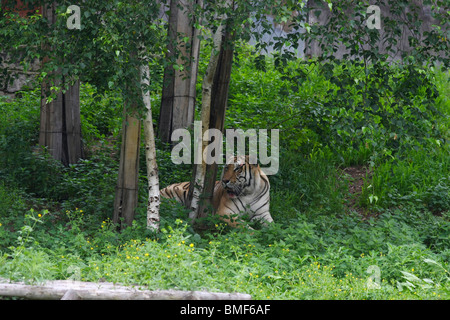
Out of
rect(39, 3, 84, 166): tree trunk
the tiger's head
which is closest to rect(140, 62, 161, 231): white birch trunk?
the tiger's head

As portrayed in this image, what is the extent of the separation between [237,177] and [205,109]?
1.04 m

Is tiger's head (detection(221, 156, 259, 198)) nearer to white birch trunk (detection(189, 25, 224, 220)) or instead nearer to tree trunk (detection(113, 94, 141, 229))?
white birch trunk (detection(189, 25, 224, 220))

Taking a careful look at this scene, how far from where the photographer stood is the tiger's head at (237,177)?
26.7 ft

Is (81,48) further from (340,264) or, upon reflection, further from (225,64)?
(340,264)

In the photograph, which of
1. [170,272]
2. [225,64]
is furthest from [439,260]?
[225,64]

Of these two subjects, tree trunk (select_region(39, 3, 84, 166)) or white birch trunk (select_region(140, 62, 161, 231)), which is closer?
white birch trunk (select_region(140, 62, 161, 231))

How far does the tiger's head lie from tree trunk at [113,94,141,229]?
4.03ft

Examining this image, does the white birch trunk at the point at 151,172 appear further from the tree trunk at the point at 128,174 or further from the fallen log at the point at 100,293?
the fallen log at the point at 100,293

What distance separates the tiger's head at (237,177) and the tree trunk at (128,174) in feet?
4.03

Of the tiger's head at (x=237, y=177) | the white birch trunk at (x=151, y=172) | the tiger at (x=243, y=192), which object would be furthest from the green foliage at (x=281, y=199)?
the tiger's head at (x=237, y=177)

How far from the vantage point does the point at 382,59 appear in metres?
7.36

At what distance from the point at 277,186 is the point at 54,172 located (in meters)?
3.43

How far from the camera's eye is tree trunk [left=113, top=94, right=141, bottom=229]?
7496mm

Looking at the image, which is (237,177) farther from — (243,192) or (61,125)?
(61,125)
